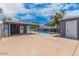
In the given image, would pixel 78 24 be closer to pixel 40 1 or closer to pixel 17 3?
pixel 40 1

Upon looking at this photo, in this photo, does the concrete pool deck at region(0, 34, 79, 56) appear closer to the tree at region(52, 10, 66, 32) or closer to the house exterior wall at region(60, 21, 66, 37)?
the house exterior wall at region(60, 21, 66, 37)

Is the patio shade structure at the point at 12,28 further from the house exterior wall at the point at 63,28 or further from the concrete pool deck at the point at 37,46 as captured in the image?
the house exterior wall at the point at 63,28

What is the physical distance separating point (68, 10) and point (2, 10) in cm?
197

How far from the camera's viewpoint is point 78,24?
27.2ft

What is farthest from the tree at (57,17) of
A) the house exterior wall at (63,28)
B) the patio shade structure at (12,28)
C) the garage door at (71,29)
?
the patio shade structure at (12,28)

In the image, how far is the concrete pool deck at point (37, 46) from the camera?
811 cm

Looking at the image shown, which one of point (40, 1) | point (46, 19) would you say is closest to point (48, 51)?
point (46, 19)

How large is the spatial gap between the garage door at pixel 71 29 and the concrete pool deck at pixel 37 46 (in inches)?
8.5

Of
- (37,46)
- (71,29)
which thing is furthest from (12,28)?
(71,29)

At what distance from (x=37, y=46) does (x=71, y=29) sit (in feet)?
3.88

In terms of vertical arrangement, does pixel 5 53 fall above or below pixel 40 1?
below

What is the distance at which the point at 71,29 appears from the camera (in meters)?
8.41

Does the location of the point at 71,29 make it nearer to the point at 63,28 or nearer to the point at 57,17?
the point at 63,28

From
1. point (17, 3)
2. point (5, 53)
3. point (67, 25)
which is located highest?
point (17, 3)
